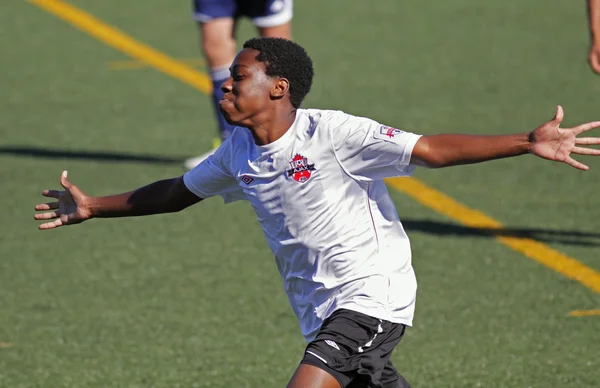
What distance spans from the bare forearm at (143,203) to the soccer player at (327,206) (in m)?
0.31

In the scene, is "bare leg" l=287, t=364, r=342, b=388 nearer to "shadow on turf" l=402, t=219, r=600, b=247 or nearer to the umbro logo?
the umbro logo

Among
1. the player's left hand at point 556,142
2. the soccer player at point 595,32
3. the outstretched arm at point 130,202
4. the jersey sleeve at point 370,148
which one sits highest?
the player's left hand at point 556,142

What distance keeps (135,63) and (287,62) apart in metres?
7.61

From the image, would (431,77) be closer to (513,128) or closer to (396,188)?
(513,128)

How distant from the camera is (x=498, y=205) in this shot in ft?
24.5

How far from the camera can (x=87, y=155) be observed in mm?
8898

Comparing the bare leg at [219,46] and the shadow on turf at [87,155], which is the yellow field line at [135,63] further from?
the bare leg at [219,46]

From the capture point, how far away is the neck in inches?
164

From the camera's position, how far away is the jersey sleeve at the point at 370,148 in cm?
392

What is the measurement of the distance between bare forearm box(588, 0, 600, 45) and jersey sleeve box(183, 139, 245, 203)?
85.6 inches

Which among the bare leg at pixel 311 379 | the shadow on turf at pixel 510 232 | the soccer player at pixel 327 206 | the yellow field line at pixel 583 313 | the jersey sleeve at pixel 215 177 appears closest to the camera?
the bare leg at pixel 311 379

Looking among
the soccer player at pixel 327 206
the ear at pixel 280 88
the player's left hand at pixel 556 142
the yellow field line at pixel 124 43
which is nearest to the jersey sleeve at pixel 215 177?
the soccer player at pixel 327 206

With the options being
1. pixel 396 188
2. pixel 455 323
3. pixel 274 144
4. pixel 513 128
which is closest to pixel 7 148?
pixel 396 188

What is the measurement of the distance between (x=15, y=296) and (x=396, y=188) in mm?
2738
